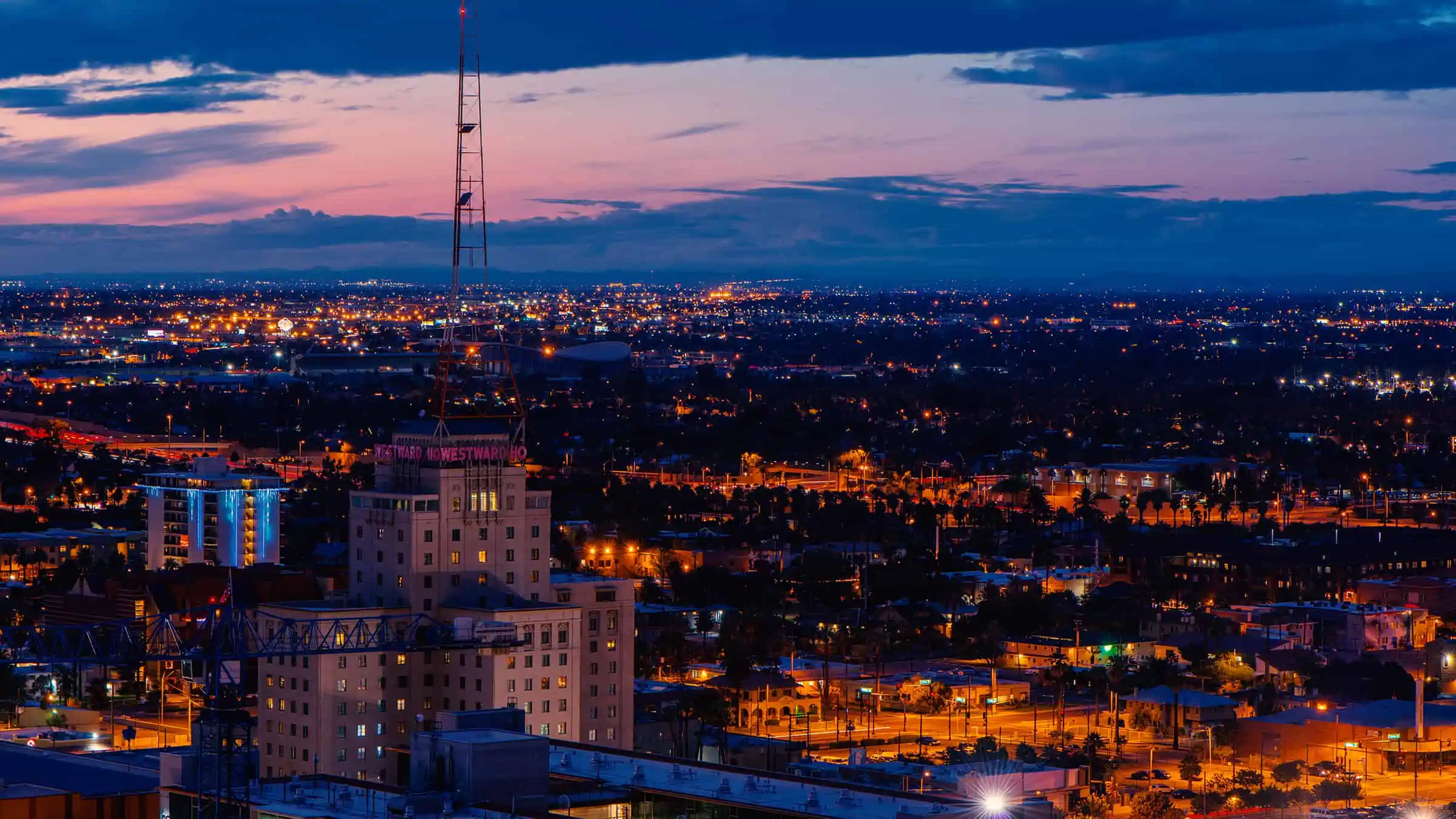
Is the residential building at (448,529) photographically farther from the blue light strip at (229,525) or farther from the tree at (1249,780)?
the blue light strip at (229,525)

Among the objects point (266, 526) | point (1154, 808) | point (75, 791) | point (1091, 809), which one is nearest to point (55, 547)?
point (266, 526)

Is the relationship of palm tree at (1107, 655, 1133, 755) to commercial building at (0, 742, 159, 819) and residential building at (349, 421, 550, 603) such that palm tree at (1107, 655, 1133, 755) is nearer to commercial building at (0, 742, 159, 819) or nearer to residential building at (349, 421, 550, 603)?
residential building at (349, 421, 550, 603)

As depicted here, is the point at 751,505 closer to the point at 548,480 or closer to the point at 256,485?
the point at 548,480

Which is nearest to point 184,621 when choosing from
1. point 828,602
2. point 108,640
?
point 108,640

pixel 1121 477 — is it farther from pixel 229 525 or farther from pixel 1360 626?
pixel 1360 626

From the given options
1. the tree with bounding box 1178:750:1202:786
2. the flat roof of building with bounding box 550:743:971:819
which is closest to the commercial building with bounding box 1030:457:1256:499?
the tree with bounding box 1178:750:1202:786
